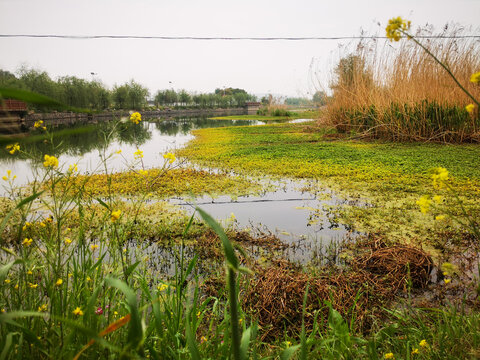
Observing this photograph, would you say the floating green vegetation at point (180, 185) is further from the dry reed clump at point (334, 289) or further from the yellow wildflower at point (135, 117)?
the dry reed clump at point (334, 289)

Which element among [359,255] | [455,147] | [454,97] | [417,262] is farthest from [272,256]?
[454,97]

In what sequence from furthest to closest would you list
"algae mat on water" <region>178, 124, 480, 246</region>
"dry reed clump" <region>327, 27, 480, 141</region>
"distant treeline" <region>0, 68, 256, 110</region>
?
"distant treeline" <region>0, 68, 256, 110</region> → "dry reed clump" <region>327, 27, 480, 141</region> → "algae mat on water" <region>178, 124, 480, 246</region>

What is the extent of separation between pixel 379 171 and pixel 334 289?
3.68 metres

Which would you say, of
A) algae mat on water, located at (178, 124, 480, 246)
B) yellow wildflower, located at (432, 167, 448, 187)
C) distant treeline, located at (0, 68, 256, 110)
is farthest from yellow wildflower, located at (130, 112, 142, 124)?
distant treeline, located at (0, 68, 256, 110)

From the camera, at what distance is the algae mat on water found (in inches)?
117

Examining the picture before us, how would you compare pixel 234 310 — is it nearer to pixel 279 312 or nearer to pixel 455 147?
pixel 279 312

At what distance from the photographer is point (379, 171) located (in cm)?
493

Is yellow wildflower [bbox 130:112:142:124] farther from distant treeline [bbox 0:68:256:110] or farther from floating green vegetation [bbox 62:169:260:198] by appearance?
distant treeline [bbox 0:68:256:110]

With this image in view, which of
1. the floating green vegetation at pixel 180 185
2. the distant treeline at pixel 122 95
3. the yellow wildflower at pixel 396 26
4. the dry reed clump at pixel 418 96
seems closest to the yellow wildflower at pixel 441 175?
the yellow wildflower at pixel 396 26

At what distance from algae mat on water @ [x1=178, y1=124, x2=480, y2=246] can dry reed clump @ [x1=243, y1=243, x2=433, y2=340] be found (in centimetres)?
57

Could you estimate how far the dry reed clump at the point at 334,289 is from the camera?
5.46 feet

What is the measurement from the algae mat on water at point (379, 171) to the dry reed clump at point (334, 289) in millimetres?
566

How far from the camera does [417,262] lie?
2045 mm

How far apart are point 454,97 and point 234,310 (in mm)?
8273
